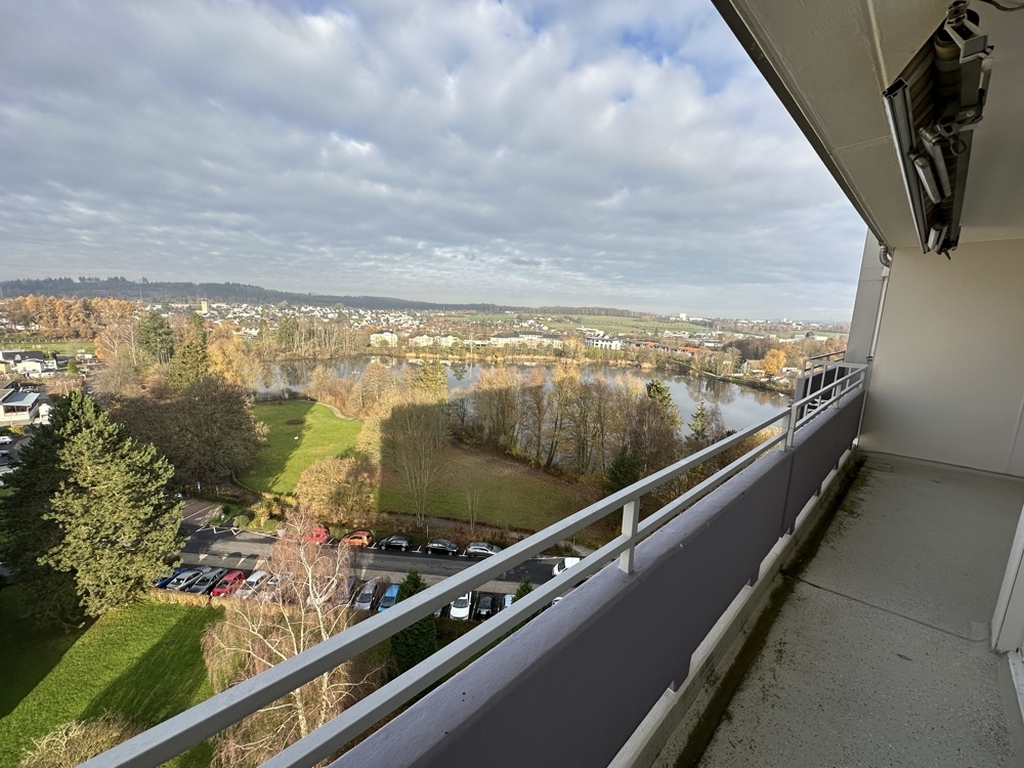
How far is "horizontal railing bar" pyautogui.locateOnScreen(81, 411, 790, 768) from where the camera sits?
269mm

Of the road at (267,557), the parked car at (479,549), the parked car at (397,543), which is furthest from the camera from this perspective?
the parked car at (397,543)

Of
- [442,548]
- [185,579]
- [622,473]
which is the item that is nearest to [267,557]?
[185,579]

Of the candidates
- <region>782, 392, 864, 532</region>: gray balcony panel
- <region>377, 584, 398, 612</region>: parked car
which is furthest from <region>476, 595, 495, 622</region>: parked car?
<region>782, 392, 864, 532</region>: gray balcony panel

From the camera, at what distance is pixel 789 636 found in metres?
1.47

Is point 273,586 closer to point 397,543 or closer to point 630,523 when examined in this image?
point 397,543

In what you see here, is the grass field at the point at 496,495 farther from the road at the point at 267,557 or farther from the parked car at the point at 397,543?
the road at the point at 267,557

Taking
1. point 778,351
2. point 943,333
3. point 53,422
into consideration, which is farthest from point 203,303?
point 943,333

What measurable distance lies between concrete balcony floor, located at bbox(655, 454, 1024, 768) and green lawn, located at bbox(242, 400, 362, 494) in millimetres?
14929

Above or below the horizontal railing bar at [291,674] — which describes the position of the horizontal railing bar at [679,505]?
below

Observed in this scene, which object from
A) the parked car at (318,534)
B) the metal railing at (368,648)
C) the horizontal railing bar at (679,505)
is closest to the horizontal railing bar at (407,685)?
the metal railing at (368,648)

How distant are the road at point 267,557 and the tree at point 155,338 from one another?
915 centimetres

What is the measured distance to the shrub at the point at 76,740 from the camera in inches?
138

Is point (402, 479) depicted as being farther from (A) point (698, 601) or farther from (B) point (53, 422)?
(A) point (698, 601)

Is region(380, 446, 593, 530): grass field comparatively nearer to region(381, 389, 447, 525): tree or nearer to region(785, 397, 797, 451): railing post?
region(381, 389, 447, 525): tree
